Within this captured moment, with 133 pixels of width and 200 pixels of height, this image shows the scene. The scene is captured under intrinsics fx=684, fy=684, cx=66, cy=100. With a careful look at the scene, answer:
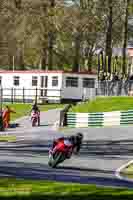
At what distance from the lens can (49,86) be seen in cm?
6053

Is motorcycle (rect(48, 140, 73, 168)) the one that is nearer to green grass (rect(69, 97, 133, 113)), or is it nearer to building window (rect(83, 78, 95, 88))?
green grass (rect(69, 97, 133, 113))

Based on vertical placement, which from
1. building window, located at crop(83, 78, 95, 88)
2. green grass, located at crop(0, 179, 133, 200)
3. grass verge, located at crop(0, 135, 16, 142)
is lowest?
building window, located at crop(83, 78, 95, 88)

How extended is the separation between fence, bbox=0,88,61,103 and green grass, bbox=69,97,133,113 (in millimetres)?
10447

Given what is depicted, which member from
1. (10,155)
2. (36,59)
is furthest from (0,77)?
(10,155)

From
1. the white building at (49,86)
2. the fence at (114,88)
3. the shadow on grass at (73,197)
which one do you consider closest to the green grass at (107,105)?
the fence at (114,88)

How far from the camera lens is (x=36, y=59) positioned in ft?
263

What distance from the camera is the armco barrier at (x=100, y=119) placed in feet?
139

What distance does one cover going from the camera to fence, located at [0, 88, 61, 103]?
Answer: 59719 millimetres

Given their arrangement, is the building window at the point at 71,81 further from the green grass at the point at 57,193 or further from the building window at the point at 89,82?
the green grass at the point at 57,193

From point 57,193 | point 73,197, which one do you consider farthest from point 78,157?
point 73,197

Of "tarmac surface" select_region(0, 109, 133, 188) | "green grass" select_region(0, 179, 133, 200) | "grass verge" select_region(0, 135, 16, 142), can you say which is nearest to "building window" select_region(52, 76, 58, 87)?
"tarmac surface" select_region(0, 109, 133, 188)

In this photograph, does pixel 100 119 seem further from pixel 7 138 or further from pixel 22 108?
pixel 22 108

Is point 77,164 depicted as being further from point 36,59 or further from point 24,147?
point 36,59

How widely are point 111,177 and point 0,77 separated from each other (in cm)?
Answer: 4334
